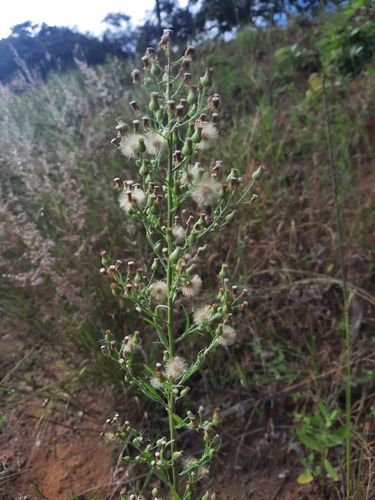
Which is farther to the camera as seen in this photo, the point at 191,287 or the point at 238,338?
the point at 238,338

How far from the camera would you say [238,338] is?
2016 mm

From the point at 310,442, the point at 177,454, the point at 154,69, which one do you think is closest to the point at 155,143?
the point at 154,69

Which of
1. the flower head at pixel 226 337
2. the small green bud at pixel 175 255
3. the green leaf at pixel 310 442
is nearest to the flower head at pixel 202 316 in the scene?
the flower head at pixel 226 337

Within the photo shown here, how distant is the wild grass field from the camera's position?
1.62 metres

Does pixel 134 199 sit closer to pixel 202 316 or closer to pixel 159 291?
pixel 159 291

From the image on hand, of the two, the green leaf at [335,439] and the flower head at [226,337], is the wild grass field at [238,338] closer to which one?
the green leaf at [335,439]

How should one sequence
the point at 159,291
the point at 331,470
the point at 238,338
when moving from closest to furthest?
the point at 159,291, the point at 331,470, the point at 238,338

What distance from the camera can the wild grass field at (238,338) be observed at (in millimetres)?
1615

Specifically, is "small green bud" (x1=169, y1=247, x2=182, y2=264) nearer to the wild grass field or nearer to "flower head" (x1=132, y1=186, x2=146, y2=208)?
"flower head" (x1=132, y1=186, x2=146, y2=208)

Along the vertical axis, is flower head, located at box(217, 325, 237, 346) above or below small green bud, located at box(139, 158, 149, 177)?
below

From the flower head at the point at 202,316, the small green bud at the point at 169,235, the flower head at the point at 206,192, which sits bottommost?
the flower head at the point at 202,316

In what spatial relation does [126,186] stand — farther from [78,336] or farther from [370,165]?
[370,165]

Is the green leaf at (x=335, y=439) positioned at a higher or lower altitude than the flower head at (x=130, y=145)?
lower

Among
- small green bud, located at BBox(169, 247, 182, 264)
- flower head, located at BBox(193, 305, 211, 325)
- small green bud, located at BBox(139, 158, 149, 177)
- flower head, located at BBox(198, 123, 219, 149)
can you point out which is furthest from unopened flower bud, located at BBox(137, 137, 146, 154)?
flower head, located at BBox(193, 305, 211, 325)
